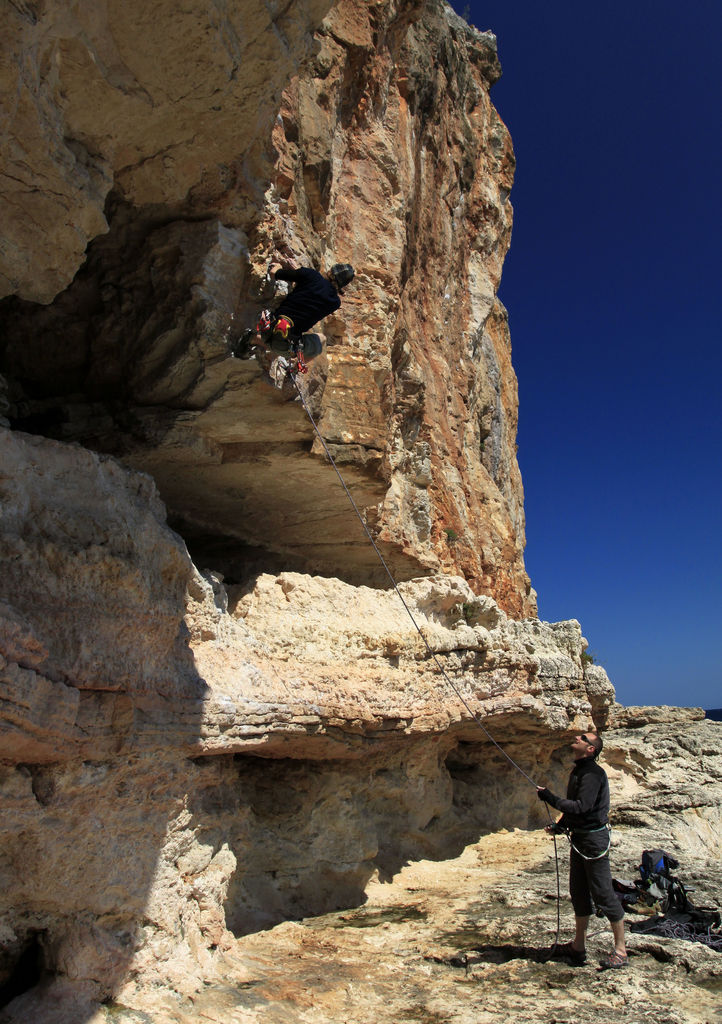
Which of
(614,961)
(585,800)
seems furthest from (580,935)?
(585,800)

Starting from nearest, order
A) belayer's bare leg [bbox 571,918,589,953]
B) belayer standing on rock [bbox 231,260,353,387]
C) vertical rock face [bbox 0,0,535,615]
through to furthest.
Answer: vertical rock face [bbox 0,0,535,615], belayer's bare leg [bbox 571,918,589,953], belayer standing on rock [bbox 231,260,353,387]

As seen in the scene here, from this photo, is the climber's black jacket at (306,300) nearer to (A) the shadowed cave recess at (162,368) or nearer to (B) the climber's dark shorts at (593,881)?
(A) the shadowed cave recess at (162,368)

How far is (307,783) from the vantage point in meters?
6.59

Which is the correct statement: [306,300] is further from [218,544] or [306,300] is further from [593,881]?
[593,881]

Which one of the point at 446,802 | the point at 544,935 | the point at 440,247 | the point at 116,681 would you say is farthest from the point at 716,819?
the point at 440,247

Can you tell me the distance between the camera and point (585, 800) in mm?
5566

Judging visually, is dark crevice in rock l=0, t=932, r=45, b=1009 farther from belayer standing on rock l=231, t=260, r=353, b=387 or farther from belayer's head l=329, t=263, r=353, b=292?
belayer's head l=329, t=263, r=353, b=292

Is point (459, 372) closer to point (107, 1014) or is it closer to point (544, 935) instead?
point (544, 935)

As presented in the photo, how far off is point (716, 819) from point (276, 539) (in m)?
6.88

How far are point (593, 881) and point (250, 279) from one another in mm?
5560

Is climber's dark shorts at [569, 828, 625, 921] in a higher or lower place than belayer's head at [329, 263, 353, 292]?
lower

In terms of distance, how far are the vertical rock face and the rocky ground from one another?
3830mm

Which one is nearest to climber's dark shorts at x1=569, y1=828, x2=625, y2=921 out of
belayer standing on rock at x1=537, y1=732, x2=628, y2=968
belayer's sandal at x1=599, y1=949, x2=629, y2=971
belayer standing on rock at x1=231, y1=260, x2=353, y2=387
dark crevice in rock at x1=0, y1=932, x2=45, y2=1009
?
belayer standing on rock at x1=537, y1=732, x2=628, y2=968

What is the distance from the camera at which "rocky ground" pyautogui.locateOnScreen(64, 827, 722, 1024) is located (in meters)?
4.59
